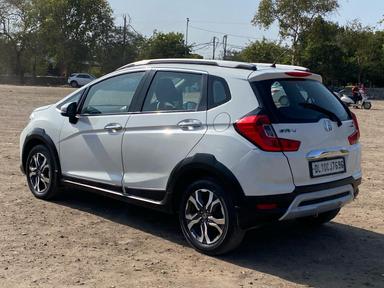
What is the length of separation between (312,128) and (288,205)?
31.1 inches

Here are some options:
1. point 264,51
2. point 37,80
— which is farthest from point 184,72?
point 37,80

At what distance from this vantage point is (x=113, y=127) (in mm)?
6281

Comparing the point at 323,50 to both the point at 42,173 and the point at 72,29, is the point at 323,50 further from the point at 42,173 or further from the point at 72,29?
the point at 42,173

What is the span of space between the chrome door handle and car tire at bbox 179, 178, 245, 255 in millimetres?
528

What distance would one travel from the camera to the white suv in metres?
5.07

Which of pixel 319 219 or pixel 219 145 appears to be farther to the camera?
pixel 319 219

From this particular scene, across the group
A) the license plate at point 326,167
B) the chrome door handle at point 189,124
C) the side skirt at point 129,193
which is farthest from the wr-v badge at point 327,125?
the side skirt at point 129,193

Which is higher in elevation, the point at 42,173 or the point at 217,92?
the point at 217,92

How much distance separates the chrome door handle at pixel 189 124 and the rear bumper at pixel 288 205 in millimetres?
897

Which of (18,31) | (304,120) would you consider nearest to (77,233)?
(304,120)

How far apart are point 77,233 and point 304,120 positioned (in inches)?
105

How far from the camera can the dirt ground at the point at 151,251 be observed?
4879 mm

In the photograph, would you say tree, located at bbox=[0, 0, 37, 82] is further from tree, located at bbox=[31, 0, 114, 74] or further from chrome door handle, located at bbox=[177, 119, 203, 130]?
chrome door handle, located at bbox=[177, 119, 203, 130]

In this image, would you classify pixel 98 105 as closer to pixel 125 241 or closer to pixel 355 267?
pixel 125 241
